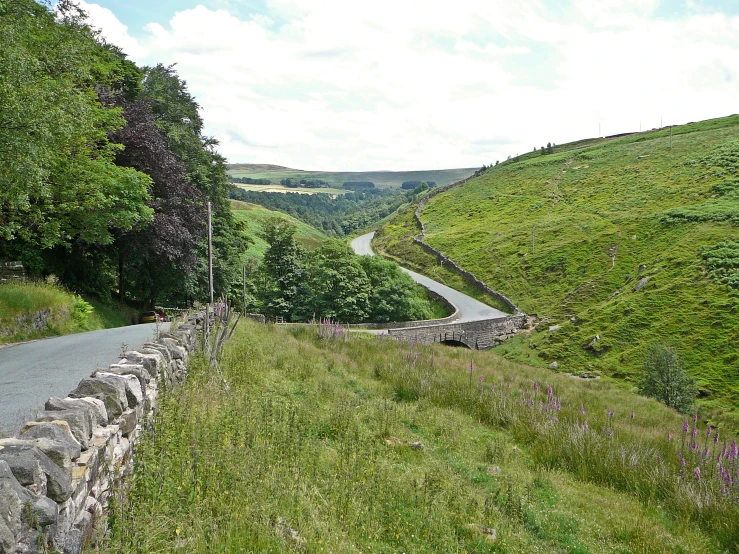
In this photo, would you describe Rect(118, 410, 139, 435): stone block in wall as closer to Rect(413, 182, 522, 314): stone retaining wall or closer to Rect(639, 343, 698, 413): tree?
Rect(639, 343, 698, 413): tree

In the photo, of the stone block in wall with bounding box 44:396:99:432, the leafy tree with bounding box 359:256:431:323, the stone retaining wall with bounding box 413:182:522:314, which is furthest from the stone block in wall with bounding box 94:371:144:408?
the stone retaining wall with bounding box 413:182:522:314

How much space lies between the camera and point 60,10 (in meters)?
22.3

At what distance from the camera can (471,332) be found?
4381 cm

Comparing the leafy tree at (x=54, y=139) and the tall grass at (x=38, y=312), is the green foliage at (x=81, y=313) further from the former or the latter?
the leafy tree at (x=54, y=139)

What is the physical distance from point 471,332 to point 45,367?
3664cm

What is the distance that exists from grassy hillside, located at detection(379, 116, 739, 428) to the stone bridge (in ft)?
5.32

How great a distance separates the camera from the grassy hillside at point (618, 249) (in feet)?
130

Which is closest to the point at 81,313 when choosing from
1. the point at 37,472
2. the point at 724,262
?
the point at 37,472

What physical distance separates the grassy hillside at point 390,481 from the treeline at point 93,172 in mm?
7593

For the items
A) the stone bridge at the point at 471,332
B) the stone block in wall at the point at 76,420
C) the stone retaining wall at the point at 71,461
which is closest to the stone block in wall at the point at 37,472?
the stone retaining wall at the point at 71,461

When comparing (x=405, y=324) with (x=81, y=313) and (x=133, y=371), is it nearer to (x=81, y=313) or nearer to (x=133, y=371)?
(x=81, y=313)

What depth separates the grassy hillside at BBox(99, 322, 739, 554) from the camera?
5.03 metres

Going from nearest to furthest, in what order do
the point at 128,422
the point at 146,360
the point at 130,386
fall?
1. the point at 128,422
2. the point at 130,386
3. the point at 146,360

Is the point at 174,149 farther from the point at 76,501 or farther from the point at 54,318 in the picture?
the point at 76,501
